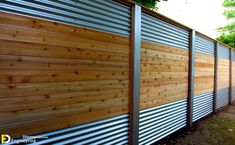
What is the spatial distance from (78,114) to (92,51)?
77 cm

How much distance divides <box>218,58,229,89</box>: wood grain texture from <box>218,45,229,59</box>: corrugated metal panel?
146mm

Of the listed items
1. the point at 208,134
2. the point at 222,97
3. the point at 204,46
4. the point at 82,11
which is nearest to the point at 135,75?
the point at 82,11

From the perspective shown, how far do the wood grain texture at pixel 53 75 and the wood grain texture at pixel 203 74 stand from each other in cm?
313

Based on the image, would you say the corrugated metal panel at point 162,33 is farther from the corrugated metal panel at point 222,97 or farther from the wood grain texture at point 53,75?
the corrugated metal panel at point 222,97

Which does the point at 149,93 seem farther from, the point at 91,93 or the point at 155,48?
the point at 91,93

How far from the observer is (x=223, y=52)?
23.6ft

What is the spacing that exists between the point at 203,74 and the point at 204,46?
32.9 inches

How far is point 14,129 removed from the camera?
178 centimetres

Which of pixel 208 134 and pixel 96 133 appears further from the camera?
pixel 208 134

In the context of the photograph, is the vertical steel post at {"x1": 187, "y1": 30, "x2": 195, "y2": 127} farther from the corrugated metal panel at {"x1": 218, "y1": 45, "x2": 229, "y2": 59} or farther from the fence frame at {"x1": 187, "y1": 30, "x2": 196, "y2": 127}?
the corrugated metal panel at {"x1": 218, "y1": 45, "x2": 229, "y2": 59}

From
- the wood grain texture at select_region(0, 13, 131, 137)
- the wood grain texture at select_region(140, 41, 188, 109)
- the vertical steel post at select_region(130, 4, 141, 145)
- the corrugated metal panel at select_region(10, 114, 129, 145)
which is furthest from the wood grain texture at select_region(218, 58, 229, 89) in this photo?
the wood grain texture at select_region(0, 13, 131, 137)

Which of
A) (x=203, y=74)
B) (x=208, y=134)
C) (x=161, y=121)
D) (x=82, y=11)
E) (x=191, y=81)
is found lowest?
(x=208, y=134)

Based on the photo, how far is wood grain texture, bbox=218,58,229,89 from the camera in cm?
682

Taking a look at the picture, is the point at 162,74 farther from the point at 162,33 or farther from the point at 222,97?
the point at 222,97
